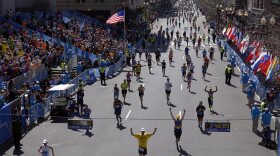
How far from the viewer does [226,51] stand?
54594 mm

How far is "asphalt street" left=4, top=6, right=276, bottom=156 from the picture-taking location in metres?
21.0

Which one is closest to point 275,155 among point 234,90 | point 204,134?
point 204,134

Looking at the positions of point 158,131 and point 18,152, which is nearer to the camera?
point 18,152

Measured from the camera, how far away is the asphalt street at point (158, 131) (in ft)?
68.8

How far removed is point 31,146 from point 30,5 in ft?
154

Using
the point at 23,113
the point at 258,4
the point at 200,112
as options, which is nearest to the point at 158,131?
the point at 200,112

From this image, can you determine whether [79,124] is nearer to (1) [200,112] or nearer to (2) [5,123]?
(2) [5,123]

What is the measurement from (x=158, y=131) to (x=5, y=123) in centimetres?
A: 643

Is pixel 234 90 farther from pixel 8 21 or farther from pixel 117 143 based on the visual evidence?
pixel 8 21

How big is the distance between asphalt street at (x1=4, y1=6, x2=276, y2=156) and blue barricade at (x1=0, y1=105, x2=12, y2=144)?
0.78 meters

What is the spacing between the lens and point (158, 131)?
2389 cm

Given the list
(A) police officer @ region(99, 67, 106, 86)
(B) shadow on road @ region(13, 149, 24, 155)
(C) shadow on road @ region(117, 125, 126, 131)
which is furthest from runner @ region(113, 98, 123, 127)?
A: (A) police officer @ region(99, 67, 106, 86)

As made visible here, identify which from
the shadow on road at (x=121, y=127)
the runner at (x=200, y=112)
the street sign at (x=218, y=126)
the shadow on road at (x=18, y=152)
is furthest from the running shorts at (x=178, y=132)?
the shadow on road at (x=18, y=152)

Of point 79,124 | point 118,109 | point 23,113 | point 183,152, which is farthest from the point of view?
point 118,109
